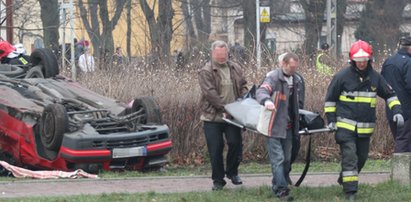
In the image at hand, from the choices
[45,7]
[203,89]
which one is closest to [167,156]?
[203,89]

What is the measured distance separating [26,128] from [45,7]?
67.4 feet

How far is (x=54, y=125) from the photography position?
12500mm

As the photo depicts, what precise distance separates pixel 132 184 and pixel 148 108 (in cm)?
209

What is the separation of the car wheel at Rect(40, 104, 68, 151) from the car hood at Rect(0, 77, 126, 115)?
0.44 meters

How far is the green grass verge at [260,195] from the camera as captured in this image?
402 inches

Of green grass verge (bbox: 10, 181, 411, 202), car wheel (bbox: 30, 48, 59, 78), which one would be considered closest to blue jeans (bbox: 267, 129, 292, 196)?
green grass verge (bbox: 10, 181, 411, 202)

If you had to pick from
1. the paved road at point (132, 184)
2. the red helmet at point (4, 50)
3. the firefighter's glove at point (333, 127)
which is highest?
the red helmet at point (4, 50)

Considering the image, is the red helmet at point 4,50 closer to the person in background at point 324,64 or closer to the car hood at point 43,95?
the car hood at point 43,95

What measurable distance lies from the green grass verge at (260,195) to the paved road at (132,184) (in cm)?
50

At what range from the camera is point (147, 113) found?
1352 cm

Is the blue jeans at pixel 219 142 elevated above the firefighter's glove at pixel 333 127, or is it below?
below

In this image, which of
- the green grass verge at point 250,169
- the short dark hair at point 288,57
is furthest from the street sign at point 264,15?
the short dark hair at point 288,57

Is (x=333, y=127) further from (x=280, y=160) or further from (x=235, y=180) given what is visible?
(x=235, y=180)

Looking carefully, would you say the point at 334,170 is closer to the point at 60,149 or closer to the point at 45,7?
the point at 60,149
